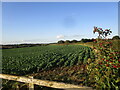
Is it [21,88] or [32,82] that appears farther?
[21,88]

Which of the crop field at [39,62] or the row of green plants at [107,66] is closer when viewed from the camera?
the row of green plants at [107,66]

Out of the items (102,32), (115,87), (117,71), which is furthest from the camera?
(102,32)

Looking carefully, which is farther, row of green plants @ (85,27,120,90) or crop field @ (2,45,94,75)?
crop field @ (2,45,94,75)

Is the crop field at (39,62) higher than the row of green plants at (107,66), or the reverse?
the row of green plants at (107,66)

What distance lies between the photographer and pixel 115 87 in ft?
10.9

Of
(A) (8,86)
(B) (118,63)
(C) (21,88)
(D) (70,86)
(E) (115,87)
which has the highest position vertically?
(B) (118,63)

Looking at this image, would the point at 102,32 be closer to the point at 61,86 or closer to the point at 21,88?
the point at 61,86

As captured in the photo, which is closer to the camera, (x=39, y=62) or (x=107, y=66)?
(x=107, y=66)

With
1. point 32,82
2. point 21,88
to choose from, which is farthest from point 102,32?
point 21,88

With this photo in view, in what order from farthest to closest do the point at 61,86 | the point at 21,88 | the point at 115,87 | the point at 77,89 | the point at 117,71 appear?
the point at 21,88, the point at 117,71, the point at 115,87, the point at 61,86, the point at 77,89

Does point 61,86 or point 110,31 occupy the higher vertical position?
point 110,31

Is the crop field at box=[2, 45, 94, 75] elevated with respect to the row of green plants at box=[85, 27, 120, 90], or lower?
lower

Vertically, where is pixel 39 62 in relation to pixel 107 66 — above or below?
below

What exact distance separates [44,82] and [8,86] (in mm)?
2866
